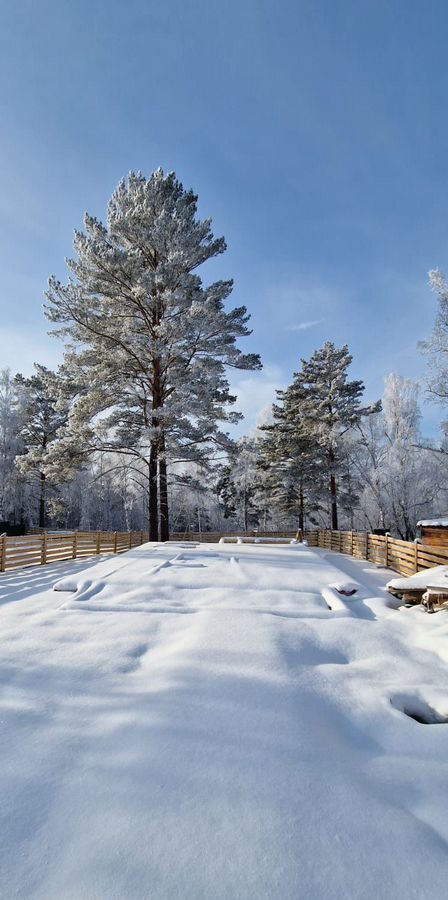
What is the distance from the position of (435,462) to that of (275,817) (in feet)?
80.2

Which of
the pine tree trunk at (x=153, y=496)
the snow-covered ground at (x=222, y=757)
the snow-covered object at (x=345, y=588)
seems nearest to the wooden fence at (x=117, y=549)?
the pine tree trunk at (x=153, y=496)

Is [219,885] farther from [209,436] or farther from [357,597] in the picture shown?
[209,436]

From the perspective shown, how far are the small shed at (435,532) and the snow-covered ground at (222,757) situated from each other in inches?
286

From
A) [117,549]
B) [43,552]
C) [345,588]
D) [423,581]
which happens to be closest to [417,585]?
[423,581]

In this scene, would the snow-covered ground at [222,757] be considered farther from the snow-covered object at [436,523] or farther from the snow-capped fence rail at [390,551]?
the snow-covered object at [436,523]

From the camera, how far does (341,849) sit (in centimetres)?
153

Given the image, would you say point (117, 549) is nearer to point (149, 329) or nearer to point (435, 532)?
point (149, 329)

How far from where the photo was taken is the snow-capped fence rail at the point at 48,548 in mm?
9047

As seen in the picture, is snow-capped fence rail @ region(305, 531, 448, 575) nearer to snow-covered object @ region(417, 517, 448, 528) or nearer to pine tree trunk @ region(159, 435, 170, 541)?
snow-covered object @ region(417, 517, 448, 528)

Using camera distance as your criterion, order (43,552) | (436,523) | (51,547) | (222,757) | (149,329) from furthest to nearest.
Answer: (149,329) → (436,523) → (51,547) → (43,552) → (222,757)

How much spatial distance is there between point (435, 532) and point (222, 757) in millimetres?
10844

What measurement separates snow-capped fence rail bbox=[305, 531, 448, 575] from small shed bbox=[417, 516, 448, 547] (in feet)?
2.92

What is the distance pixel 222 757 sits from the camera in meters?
2.07

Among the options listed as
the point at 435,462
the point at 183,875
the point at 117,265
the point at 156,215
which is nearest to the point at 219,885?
the point at 183,875
